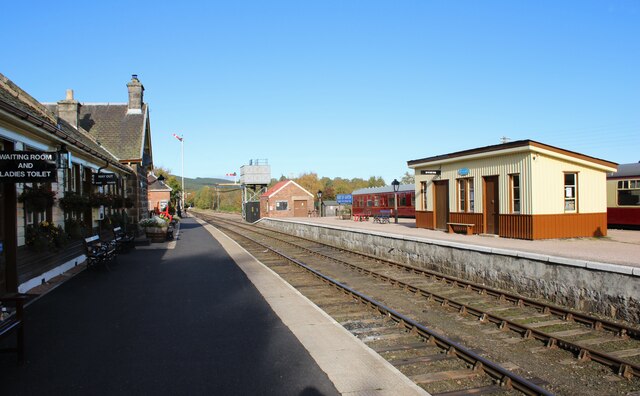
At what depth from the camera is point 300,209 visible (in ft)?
173

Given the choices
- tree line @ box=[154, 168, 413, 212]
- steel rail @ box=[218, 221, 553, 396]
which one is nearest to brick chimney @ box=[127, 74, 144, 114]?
steel rail @ box=[218, 221, 553, 396]

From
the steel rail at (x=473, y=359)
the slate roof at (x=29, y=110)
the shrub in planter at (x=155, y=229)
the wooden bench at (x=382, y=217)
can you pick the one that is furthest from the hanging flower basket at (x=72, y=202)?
the wooden bench at (x=382, y=217)

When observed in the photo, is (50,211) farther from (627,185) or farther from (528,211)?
(627,185)

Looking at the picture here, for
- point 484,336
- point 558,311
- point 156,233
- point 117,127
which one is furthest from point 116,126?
point 558,311

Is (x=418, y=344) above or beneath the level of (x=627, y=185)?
beneath

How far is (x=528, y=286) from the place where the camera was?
9578mm

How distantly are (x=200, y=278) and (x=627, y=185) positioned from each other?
60.1ft

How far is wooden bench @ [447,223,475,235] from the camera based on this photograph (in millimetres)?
16844

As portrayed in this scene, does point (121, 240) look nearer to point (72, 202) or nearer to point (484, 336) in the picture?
point (72, 202)

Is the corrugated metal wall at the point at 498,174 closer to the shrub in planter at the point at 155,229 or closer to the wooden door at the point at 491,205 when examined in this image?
the wooden door at the point at 491,205

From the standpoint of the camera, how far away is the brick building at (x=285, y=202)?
5156 centimetres

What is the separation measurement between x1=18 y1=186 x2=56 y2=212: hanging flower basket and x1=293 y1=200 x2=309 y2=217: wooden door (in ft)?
141

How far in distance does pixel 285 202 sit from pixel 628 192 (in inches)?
1435

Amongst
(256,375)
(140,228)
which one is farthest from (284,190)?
(256,375)
